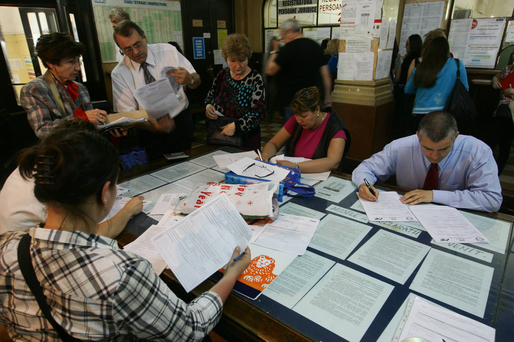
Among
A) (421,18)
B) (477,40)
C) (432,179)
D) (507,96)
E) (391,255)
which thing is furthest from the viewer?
(421,18)

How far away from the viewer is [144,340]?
850 millimetres

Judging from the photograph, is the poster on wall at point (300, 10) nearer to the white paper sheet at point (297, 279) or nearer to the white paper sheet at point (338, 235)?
the white paper sheet at point (338, 235)

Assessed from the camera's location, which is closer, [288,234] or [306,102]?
[288,234]

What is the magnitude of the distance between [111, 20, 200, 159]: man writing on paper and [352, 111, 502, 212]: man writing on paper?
135cm

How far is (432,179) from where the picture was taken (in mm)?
1662

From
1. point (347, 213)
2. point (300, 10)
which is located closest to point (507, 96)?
point (347, 213)

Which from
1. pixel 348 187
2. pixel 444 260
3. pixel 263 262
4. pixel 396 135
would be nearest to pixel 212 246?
pixel 263 262

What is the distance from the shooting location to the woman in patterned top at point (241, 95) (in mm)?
2500

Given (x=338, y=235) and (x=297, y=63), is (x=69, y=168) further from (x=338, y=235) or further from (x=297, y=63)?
(x=297, y=63)

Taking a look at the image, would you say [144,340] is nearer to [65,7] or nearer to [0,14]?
[0,14]

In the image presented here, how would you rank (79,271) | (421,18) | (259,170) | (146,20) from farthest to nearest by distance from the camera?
(146,20) < (421,18) < (259,170) < (79,271)

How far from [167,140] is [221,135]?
1.47 ft

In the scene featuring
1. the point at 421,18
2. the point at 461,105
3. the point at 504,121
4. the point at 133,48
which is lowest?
the point at 504,121

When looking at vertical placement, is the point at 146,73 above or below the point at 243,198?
above
